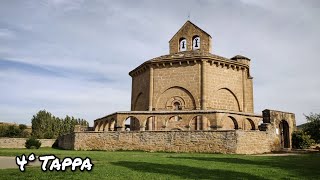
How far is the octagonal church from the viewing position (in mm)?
26453

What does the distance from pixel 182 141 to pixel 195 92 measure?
327 inches

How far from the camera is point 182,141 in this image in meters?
21.8

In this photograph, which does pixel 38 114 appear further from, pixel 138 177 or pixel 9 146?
pixel 138 177

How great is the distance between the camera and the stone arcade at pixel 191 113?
21797 mm

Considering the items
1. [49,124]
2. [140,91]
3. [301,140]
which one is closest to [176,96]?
[140,91]

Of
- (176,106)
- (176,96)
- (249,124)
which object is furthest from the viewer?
(176,96)

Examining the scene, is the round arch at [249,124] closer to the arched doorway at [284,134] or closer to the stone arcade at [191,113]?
the stone arcade at [191,113]

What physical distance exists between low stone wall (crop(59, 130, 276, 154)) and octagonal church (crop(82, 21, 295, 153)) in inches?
84.3

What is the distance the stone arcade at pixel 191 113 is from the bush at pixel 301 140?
48cm

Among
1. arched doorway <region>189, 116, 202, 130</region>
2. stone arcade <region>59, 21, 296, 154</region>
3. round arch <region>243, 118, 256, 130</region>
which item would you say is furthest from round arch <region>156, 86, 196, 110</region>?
round arch <region>243, 118, 256, 130</region>

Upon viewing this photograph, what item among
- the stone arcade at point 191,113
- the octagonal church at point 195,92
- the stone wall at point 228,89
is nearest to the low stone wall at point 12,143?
the stone arcade at point 191,113

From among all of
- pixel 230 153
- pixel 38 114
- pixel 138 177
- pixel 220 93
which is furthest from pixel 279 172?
pixel 38 114

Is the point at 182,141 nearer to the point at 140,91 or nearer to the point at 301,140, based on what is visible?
the point at 301,140

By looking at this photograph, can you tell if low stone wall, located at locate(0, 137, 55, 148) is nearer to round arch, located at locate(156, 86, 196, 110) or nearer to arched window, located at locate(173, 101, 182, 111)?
round arch, located at locate(156, 86, 196, 110)
